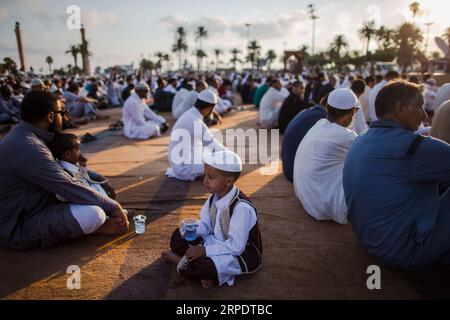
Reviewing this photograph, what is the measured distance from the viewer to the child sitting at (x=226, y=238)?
8.02 feet

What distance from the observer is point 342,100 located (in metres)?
3.48

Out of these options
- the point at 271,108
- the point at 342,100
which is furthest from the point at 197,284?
the point at 271,108

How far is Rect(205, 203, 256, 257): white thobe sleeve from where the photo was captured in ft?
8.00

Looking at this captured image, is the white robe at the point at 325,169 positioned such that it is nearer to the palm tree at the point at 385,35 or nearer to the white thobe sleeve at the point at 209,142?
the white thobe sleeve at the point at 209,142

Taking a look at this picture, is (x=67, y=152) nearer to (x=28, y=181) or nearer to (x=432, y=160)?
(x=28, y=181)

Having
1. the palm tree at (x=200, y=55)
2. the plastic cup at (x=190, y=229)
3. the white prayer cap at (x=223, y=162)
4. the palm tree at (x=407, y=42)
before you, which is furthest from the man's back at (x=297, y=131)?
the palm tree at (x=200, y=55)

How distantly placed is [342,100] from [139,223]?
2.29 metres

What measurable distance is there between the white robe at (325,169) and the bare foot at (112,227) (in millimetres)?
1900

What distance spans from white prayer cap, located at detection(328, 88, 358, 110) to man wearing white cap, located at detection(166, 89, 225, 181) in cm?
195
